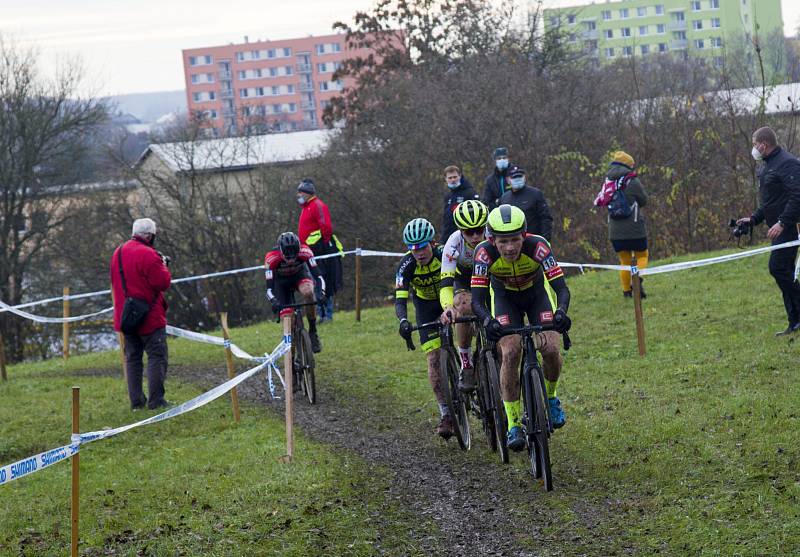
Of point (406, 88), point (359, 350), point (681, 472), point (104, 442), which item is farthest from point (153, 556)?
point (406, 88)

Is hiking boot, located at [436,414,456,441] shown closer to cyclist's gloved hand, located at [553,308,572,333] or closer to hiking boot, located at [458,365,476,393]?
hiking boot, located at [458,365,476,393]

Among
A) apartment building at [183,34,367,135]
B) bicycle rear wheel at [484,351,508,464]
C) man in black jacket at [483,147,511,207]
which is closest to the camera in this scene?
bicycle rear wheel at [484,351,508,464]

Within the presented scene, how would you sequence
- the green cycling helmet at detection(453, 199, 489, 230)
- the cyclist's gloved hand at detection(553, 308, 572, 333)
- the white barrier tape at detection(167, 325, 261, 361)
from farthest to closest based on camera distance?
the white barrier tape at detection(167, 325, 261, 361) → the green cycling helmet at detection(453, 199, 489, 230) → the cyclist's gloved hand at detection(553, 308, 572, 333)

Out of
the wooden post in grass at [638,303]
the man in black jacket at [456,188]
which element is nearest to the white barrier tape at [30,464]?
the wooden post in grass at [638,303]

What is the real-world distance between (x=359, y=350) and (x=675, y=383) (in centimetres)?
611

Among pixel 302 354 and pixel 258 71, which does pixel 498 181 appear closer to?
pixel 302 354

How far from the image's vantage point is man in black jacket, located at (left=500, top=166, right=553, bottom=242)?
14.5 meters

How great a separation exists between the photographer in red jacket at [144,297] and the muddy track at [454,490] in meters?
2.03

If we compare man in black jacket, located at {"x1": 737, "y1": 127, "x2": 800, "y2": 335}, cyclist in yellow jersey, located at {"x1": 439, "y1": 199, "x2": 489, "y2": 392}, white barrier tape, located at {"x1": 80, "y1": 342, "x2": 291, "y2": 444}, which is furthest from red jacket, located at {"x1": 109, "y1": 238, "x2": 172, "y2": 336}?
man in black jacket, located at {"x1": 737, "y1": 127, "x2": 800, "y2": 335}

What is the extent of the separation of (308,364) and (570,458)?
14.5 feet

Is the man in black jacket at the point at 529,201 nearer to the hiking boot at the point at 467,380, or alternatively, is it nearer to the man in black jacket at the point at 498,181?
the man in black jacket at the point at 498,181

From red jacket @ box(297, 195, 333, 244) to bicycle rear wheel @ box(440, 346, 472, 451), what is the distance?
7681mm

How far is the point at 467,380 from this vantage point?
9414mm

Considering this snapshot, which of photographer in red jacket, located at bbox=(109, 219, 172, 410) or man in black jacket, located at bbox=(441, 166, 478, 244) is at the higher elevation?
man in black jacket, located at bbox=(441, 166, 478, 244)
